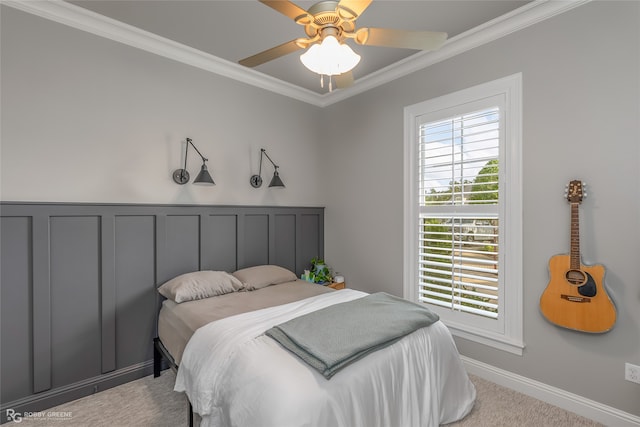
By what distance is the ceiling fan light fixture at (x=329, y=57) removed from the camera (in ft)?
4.89

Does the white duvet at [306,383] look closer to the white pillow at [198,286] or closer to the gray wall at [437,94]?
the white pillow at [198,286]

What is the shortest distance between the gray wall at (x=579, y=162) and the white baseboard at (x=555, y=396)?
43 millimetres

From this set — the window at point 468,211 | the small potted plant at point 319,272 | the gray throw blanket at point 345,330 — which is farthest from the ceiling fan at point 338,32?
the small potted plant at point 319,272

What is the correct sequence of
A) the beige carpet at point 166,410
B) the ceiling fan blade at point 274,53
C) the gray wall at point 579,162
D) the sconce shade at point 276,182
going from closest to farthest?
1. the ceiling fan blade at point 274,53
2. the gray wall at point 579,162
3. the beige carpet at point 166,410
4. the sconce shade at point 276,182

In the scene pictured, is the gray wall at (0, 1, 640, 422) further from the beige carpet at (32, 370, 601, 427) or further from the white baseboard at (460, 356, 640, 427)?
the beige carpet at (32, 370, 601, 427)

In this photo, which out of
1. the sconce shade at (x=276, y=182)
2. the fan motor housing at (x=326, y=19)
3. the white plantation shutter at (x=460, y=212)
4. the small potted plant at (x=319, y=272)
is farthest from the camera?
the small potted plant at (x=319, y=272)

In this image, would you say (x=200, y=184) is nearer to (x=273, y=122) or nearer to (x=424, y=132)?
(x=273, y=122)

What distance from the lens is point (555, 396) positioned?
6.97ft

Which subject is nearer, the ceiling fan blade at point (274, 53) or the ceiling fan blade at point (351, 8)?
the ceiling fan blade at point (351, 8)

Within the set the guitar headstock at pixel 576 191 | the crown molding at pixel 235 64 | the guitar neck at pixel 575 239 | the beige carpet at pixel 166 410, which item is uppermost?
the crown molding at pixel 235 64

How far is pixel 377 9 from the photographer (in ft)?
7.25

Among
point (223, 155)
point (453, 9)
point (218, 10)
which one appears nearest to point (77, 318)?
point (223, 155)

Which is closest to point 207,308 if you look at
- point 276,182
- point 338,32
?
point 276,182

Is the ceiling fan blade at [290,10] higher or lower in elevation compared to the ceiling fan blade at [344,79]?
higher
